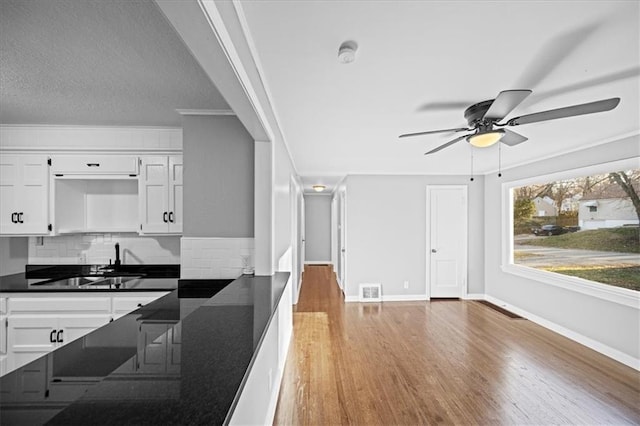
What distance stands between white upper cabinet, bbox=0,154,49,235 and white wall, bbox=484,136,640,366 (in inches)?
242

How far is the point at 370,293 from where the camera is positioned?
17.7 ft

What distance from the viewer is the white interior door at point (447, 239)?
5.54m

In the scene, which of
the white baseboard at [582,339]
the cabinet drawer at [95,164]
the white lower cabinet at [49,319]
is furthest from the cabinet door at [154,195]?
the white baseboard at [582,339]

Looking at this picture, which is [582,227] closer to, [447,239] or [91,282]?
[447,239]

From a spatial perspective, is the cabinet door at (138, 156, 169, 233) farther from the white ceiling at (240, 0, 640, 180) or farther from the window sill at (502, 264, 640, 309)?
the window sill at (502, 264, 640, 309)

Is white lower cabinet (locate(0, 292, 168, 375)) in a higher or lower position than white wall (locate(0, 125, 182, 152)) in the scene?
lower

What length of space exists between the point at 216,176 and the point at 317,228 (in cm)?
736

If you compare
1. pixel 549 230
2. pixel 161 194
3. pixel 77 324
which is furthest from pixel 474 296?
pixel 77 324

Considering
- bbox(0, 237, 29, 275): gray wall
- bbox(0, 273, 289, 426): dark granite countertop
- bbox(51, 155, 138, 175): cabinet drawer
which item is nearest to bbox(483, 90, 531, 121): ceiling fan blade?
bbox(0, 273, 289, 426): dark granite countertop

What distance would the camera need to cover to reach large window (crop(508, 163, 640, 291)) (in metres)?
3.24

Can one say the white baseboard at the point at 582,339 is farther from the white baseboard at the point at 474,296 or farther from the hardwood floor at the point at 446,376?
the white baseboard at the point at 474,296

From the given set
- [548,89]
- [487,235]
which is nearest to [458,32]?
[548,89]

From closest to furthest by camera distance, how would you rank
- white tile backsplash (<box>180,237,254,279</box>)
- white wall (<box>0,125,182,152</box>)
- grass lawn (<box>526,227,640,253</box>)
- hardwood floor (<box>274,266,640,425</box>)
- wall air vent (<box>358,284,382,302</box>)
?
hardwood floor (<box>274,266,640,425</box>) → white tile backsplash (<box>180,237,254,279</box>) → white wall (<box>0,125,182,152</box>) → grass lawn (<box>526,227,640,253</box>) → wall air vent (<box>358,284,382,302</box>)

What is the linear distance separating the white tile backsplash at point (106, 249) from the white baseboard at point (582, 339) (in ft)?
16.2
